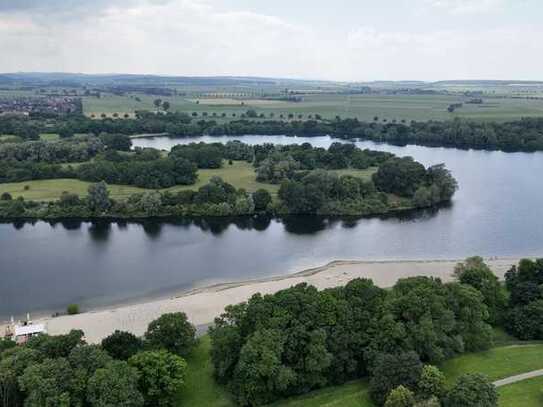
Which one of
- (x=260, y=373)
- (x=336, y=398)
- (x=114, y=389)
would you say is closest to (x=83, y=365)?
(x=114, y=389)

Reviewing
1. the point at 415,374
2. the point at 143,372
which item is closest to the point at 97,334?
the point at 143,372

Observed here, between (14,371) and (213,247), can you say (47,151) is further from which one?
(14,371)

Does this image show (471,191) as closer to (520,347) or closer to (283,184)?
(283,184)

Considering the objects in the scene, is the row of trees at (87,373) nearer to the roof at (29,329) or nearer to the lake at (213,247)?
the roof at (29,329)

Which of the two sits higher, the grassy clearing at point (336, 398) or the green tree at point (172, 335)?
the green tree at point (172, 335)

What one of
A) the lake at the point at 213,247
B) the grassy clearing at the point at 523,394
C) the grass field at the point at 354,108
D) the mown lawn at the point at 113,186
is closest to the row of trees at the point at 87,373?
the lake at the point at 213,247

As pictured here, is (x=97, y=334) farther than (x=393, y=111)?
No
